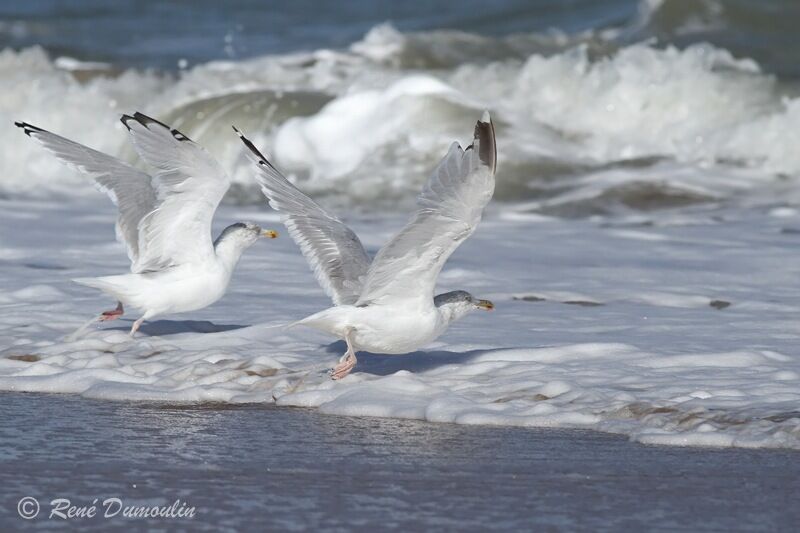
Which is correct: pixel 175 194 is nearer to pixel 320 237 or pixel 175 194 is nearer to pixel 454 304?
pixel 320 237

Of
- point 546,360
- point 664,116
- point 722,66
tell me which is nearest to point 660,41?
point 722,66

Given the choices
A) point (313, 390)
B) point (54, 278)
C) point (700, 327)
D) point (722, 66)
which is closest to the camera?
point (313, 390)

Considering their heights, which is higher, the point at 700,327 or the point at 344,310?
the point at 344,310

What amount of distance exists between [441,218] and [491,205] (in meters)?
6.81

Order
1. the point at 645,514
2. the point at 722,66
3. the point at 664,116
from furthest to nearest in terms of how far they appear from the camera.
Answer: the point at 722,66
the point at 664,116
the point at 645,514

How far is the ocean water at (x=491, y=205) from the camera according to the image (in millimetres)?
5184

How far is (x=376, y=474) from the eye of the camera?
400 centimetres

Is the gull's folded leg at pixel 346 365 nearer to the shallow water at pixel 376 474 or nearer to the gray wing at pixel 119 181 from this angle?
the shallow water at pixel 376 474

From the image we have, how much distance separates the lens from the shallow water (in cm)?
357

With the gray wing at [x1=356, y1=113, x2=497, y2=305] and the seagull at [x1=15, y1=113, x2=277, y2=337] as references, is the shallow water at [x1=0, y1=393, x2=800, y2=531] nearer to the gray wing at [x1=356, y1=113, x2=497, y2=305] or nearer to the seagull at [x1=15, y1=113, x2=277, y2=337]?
the gray wing at [x1=356, y1=113, x2=497, y2=305]

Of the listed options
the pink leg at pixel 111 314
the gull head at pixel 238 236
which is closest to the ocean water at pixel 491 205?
the pink leg at pixel 111 314

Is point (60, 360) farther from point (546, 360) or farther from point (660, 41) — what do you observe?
point (660, 41)

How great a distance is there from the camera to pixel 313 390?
5105 mm

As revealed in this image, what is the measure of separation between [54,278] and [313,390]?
115 inches
